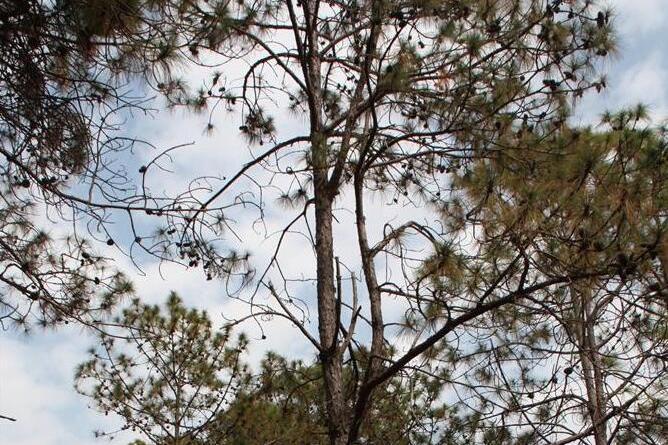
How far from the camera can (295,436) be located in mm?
6613

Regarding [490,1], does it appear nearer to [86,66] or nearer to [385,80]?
[385,80]

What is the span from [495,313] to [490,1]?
6.30ft

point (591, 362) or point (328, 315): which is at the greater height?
point (328, 315)

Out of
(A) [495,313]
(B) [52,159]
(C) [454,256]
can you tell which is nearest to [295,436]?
(A) [495,313]

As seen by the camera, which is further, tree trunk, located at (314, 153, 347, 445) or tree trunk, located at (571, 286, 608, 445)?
tree trunk, located at (314, 153, 347, 445)

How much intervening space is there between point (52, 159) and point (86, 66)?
0.50 metres

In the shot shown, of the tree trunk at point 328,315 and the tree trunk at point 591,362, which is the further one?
the tree trunk at point 328,315

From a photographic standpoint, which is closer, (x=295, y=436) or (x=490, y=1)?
(x=490, y=1)

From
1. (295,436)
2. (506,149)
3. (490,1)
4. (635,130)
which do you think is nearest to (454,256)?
(506,149)

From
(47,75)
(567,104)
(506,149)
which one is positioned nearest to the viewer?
(47,75)

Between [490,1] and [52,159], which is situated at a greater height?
[490,1]

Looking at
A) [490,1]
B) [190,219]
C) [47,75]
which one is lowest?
[190,219]

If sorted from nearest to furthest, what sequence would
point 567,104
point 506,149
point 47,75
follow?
1. point 47,75
2. point 506,149
3. point 567,104

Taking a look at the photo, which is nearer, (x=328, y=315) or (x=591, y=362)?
(x=591, y=362)
